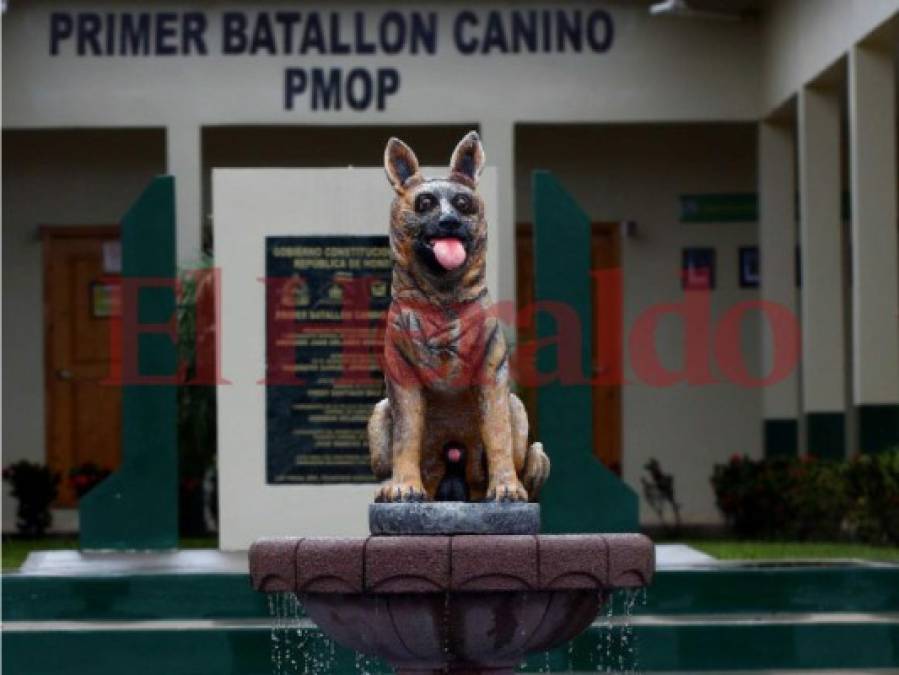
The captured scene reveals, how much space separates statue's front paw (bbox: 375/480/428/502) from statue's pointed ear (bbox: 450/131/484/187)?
1.04 meters

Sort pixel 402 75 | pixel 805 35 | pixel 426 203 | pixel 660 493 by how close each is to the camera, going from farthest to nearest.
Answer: pixel 660 493, pixel 402 75, pixel 805 35, pixel 426 203

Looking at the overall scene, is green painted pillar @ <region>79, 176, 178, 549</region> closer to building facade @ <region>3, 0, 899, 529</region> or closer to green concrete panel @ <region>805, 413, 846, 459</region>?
building facade @ <region>3, 0, 899, 529</region>

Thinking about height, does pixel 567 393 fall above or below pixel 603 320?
below

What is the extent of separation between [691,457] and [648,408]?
537mm

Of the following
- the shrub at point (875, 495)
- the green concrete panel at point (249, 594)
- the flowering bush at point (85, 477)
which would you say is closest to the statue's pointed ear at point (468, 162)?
the green concrete panel at point (249, 594)

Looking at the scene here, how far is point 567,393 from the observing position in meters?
12.2

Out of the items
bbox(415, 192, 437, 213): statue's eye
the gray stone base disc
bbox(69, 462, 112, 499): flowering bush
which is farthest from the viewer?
bbox(69, 462, 112, 499): flowering bush

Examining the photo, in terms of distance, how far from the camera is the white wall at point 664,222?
18.0 metres

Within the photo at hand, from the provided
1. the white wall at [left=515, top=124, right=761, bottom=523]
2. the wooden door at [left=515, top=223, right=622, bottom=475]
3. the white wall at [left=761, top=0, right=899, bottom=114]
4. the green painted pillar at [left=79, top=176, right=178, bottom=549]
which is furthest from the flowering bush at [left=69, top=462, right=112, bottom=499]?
the white wall at [left=761, top=0, right=899, bottom=114]

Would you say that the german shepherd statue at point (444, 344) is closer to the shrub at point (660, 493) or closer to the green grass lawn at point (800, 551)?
the green grass lawn at point (800, 551)

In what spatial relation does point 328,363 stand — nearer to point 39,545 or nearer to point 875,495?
point 875,495

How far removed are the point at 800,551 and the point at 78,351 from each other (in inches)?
317

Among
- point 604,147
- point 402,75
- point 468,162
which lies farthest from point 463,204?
point 604,147

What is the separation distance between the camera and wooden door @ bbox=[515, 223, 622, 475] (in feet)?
58.7
